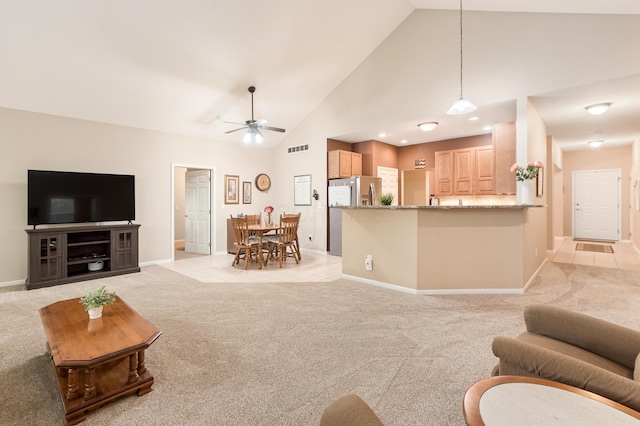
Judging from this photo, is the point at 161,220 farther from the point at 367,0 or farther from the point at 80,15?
the point at 367,0

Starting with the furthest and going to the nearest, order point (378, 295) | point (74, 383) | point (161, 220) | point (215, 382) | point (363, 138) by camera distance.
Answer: point (363, 138), point (161, 220), point (378, 295), point (215, 382), point (74, 383)

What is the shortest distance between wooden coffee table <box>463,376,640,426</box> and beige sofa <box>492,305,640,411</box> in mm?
88

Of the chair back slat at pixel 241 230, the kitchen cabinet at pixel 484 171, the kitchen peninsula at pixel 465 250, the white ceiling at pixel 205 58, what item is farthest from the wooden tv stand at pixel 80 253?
the kitchen cabinet at pixel 484 171

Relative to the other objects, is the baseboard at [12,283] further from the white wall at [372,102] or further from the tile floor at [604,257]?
the tile floor at [604,257]

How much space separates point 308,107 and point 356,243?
13.2 feet

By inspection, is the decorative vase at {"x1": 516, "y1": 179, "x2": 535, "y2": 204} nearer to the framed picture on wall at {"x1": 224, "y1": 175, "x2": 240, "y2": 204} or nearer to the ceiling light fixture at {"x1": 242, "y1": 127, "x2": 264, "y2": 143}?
the ceiling light fixture at {"x1": 242, "y1": 127, "x2": 264, "y2": 143}

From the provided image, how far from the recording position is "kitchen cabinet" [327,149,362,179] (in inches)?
285

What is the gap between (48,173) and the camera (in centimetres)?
491

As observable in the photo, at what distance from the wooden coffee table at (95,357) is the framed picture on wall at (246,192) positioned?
19.2 feet

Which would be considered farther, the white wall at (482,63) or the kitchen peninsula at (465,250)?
the kitchen peninsula at (465,250)

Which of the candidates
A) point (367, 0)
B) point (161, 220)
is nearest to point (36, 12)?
point (161, 220)

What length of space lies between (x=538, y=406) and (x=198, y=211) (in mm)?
7905

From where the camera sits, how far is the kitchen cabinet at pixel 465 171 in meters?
6.75

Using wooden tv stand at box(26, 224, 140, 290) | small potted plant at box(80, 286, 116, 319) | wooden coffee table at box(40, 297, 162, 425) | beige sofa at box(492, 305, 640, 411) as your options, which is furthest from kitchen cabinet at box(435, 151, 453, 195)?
small potted plant at box(80, 286, 116, 319)
